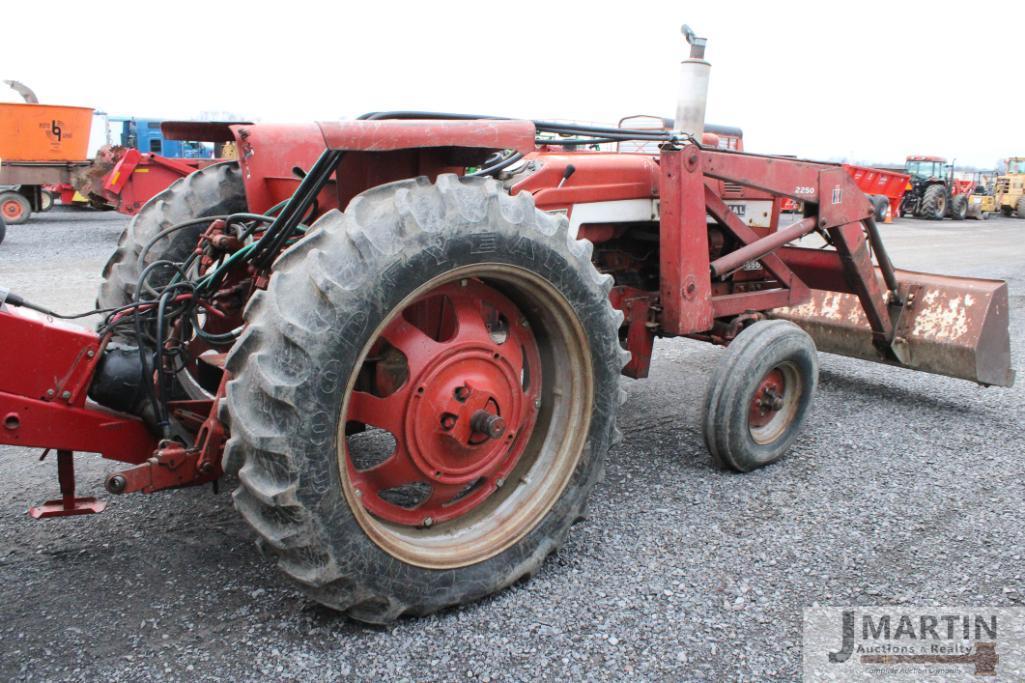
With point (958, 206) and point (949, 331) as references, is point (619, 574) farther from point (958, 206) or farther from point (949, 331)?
point (958, 206)

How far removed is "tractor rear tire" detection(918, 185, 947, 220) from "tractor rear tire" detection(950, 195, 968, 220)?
614 mm

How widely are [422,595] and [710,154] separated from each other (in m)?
2.24

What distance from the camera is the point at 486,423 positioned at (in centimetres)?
254

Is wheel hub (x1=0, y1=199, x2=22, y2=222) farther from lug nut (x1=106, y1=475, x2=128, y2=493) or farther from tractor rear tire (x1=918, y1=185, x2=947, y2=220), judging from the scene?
tractor rear tire (x1=918, y1=185, x2=947, y2=220)

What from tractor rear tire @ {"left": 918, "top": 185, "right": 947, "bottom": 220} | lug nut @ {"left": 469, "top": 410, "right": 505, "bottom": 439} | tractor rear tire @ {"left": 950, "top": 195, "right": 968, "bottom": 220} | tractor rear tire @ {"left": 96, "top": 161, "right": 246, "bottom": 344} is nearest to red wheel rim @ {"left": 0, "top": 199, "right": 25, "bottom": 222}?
tractor rear tire @ {"left": 96, "top": 161, "right": 246, "bottom": 344}

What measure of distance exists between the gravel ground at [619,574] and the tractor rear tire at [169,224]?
2.78 ft

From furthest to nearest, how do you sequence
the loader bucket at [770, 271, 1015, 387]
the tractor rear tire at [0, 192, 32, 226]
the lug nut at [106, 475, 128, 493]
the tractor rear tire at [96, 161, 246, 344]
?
the tractor rear tire at [0, 192, 32, 226] < the loader bucket at [770, 271, 1015, 387] < the tractor rear tire at [96, 161, 246, 344] < the lug nut at [106, 475, 128, 493]

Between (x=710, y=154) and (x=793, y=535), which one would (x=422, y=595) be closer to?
(x=793, y=535)

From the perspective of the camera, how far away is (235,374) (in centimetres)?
212

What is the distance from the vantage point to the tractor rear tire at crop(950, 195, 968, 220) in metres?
24.8

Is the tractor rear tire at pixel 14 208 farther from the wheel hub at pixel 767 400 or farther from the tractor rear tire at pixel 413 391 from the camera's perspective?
the wheel hub at pixel 767 400

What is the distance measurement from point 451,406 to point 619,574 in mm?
829

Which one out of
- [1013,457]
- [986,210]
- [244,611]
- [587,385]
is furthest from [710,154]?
[986,210]

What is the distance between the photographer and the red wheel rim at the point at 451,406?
250cm
